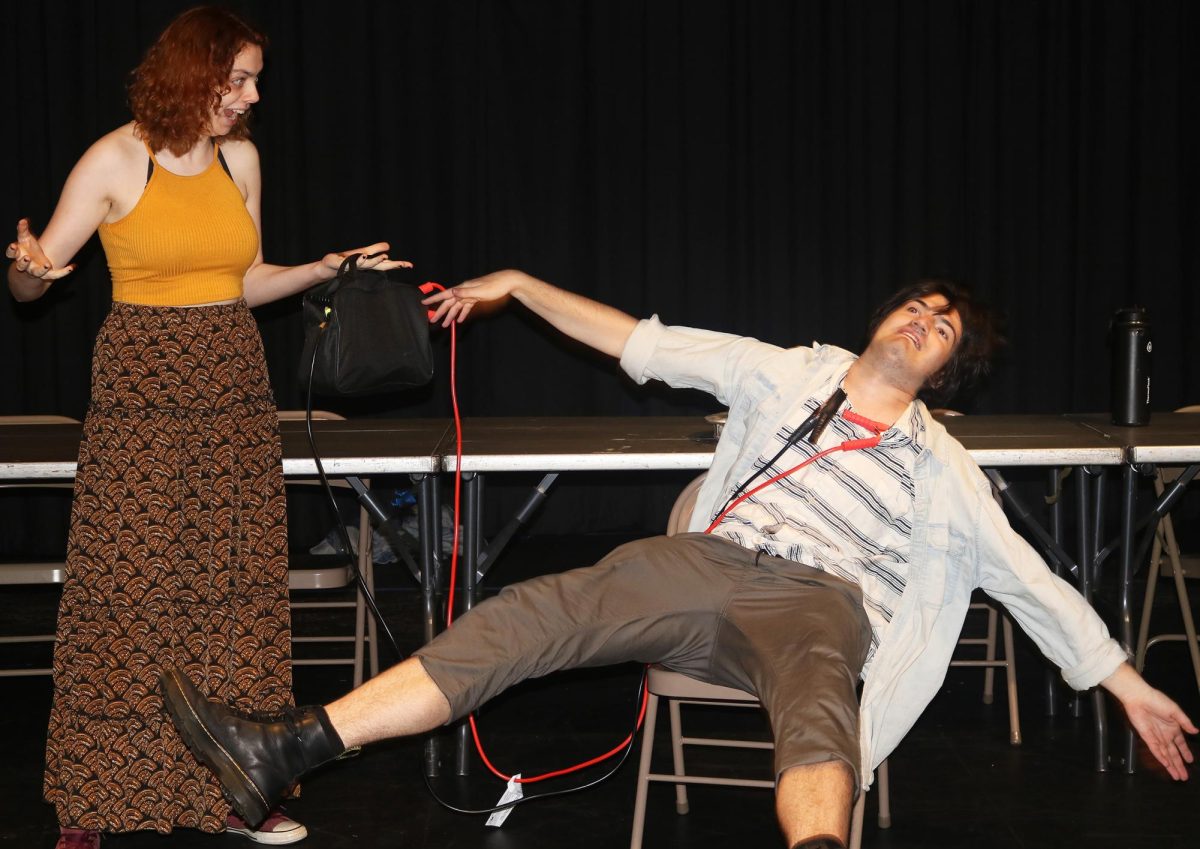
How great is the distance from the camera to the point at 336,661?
364 cm

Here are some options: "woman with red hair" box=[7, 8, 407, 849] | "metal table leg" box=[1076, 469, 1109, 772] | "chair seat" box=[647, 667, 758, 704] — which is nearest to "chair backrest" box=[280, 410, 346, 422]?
"woman with red hair" box=[7, 8, 407, 849]

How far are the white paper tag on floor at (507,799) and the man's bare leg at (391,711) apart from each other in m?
0.89

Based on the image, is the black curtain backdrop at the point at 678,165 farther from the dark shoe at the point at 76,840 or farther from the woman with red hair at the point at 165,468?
the dark shoe at the point at 76,840

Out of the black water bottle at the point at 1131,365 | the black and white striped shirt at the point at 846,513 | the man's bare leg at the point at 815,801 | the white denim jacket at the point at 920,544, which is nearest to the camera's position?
the man's bare leg at the point at 815,801

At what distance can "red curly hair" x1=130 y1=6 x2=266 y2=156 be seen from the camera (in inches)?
100

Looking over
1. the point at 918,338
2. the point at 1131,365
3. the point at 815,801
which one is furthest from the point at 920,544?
the point at 1131,365

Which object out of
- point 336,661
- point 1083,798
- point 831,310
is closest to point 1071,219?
point 831,310

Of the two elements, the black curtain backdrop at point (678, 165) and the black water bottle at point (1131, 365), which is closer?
the black water bottle at point (1131, 365)

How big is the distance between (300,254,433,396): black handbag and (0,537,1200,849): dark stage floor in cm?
108

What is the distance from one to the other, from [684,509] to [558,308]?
1.83 feet

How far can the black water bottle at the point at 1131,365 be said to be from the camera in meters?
3.35

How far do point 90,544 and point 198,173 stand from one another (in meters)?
0.84

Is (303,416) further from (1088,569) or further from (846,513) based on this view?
(1088,569)

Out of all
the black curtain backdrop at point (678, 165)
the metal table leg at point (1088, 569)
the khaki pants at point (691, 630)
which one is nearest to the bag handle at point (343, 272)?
the khaki pants at point (691, 630)
